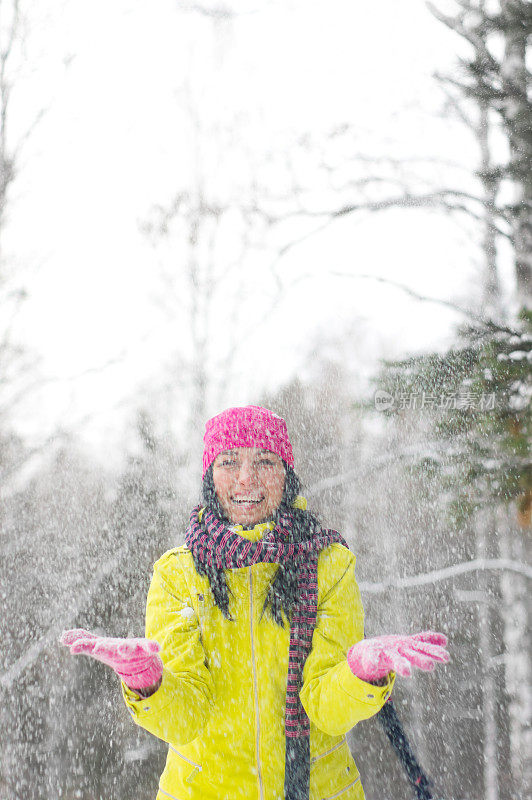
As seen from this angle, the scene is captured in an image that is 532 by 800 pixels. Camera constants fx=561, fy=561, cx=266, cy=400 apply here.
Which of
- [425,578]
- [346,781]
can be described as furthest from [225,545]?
[425,578]

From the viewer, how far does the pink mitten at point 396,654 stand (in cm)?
80

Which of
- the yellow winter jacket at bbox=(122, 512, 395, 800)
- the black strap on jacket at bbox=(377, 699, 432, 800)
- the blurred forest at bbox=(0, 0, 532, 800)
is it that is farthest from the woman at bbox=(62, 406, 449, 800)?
the blurred forest at bbox=(0, 0, 532, 800)

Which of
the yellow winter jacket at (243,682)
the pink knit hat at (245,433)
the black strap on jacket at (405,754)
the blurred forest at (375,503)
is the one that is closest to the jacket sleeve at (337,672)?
the yellow winter jacket at (243,682)

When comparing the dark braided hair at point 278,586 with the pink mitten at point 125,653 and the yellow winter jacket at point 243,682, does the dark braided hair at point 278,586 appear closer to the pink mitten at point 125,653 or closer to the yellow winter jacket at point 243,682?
the yellow winter jacket at point 243,682

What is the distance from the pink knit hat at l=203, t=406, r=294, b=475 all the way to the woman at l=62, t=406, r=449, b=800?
157mm

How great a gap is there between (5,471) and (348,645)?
3.67 meters

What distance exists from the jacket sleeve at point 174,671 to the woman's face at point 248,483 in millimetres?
176

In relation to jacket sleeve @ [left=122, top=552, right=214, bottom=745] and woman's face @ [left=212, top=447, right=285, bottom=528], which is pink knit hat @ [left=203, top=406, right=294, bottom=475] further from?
jacket sleeve @ [left=122, top=552, right=214, bottom=745]

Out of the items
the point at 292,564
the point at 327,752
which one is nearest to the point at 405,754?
the point at 327,752

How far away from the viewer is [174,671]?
1.07 meters

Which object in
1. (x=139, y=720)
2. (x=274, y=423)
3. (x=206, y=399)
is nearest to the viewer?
(x=139, y=720)

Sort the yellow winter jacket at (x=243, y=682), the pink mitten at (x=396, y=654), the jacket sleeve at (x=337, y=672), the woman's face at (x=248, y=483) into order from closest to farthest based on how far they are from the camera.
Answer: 1. the pink mitten at (x=396, y=654)
2. the jacket sleeve at (x=337, y=672)
3. the yellow winter jacket at (x=243, y=682)
4. the woman's face at (x=248, y=483)

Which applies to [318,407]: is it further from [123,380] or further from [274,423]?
[274,423]

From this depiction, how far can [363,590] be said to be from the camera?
3516 mm
